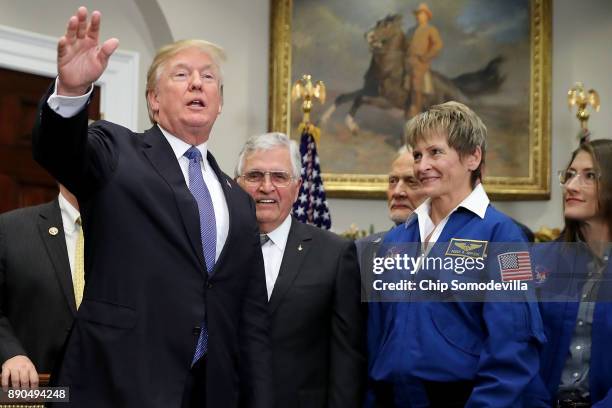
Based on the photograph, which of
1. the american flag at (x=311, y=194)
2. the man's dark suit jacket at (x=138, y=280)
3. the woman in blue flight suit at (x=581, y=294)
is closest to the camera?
the man's dark suit jacket at (x=138, y=280)

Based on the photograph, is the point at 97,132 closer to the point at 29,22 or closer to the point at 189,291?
the point at 189,291

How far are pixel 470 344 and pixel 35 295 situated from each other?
71.2 inches

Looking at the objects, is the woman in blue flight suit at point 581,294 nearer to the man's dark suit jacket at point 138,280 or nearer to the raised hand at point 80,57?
the man's dark suit jacket at point 138,280

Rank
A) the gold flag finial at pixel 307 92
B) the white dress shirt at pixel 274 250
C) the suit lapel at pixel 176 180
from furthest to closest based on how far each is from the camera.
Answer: the gold flag finial at pixel 307 92, the white dress shirt at pixel 274 250, the suit lapel at pixel 176 180

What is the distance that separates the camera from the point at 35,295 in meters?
3.70

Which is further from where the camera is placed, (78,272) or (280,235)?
(78,272)

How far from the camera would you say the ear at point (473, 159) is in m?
3.35

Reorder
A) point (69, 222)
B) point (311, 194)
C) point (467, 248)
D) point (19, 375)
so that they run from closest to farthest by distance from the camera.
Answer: point (19, 375) → point (467, 248) → point (69, 222) → point (311, 194)

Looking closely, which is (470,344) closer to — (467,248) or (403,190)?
(467,248)

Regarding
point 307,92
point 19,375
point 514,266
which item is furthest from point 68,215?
point 307,92

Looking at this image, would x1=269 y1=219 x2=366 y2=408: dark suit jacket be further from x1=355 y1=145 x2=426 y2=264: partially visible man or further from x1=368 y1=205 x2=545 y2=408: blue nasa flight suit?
x1=355 y1=145 x2=426 y2=264: partially visible man

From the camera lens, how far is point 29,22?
6812 millimetres

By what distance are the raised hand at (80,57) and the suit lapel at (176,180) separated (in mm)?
489

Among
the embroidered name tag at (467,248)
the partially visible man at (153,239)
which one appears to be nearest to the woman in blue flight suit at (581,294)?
the embroidered name tag at (467,248)
